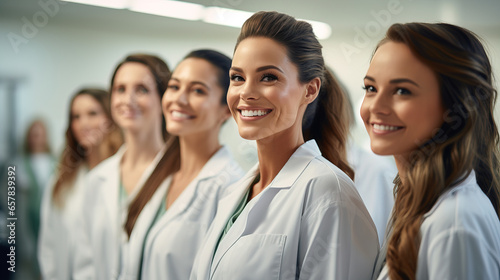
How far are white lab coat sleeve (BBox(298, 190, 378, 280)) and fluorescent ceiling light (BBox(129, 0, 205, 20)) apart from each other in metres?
1.25

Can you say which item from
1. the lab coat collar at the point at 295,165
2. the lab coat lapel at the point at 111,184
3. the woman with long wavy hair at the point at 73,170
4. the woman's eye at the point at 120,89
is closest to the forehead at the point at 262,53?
the lab coat collar at the point at 295,165

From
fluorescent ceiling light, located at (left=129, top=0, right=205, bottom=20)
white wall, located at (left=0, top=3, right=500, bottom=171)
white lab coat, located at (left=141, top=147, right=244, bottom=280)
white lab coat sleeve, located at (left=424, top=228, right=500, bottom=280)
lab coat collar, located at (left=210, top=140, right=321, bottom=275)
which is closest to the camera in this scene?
white lab coat sleeve, located at (left=424, top=228, right=500, bottom=280)

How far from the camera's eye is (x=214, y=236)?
1271 mm

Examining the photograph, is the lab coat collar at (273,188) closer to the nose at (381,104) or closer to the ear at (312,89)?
the ear at (312,89)

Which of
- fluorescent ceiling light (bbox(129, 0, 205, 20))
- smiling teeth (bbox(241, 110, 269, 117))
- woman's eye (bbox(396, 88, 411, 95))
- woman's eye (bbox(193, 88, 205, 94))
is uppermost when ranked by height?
fluorescent ceiling light (bbox(129, 0, 205, 20))

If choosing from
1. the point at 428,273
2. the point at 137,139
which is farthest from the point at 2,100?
the point at 428,273

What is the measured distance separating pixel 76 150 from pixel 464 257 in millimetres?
1966

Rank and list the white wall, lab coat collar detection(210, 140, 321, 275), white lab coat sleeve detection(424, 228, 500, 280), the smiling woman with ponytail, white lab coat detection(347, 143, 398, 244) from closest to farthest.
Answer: white lab coat sleeve detection(424, 228, 500, 280) < the smiling woman with ponytail < lab coat collar detection(210, 140, 321, 275) < white lab coat detection(347, 143, 398, 244) < the white wall

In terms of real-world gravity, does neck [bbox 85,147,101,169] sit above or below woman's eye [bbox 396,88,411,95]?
below

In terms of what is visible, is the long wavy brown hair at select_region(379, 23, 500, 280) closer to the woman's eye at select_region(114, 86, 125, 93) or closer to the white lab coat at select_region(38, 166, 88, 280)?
the woman's eye at select_region(114, 86, 125, 93)

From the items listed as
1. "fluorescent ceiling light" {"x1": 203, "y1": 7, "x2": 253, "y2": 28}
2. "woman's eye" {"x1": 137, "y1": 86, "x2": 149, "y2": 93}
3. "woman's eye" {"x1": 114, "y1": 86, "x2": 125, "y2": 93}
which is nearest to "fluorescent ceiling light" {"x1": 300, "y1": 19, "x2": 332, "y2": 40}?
"fluorescent ceiling light" {"x1": 203, "y1": 7, "x2": 253, "y2": 28}

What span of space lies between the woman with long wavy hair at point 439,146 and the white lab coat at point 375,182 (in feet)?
2.07

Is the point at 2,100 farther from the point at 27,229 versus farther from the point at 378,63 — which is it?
the point at 378,63

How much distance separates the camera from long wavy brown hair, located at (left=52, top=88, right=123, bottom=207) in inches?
88.6
